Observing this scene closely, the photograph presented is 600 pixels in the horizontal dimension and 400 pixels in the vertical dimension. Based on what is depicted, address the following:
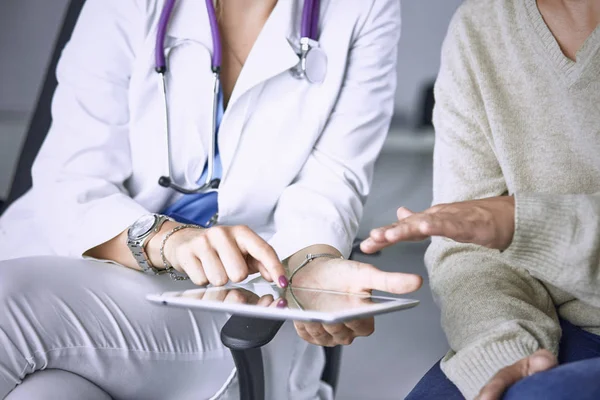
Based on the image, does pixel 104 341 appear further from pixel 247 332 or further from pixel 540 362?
pixel 540 362

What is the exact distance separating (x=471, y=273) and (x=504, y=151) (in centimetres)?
16

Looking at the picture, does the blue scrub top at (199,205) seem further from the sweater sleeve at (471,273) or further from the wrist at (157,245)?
the sweater sleeve at (471,273)

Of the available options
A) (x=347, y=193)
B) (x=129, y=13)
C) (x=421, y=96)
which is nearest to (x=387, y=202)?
(x=421, y=96)

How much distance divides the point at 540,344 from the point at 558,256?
12 centimetres

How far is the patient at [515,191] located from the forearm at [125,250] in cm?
35

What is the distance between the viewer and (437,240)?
0.88m

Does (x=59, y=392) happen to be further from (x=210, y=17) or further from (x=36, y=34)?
(x=36, y=34)

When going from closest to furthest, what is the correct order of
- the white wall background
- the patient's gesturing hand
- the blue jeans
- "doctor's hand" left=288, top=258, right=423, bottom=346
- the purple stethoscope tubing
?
the blue jeans → the patient's gesturing hand → "doctor's hand" left=288, top=258, right=423, bottom=346 → the purple stethoscope tubing → the white wall background

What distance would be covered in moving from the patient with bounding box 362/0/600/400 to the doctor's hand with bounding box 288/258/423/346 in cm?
8

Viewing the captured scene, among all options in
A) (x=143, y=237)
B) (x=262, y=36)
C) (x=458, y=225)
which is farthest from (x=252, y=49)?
(x=458, y=225)

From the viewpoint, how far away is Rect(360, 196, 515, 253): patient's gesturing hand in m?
0.60

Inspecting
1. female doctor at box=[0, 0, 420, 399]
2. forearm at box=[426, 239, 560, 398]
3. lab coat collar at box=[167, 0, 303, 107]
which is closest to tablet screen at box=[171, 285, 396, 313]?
forearm at box=[426, 239, 560, 398]

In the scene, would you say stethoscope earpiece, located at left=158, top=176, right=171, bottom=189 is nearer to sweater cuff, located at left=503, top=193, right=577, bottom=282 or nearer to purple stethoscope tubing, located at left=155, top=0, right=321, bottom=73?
purple stethoscope tubing, located at left=155, top=0, right=321, bottom=73

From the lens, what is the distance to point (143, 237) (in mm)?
909
